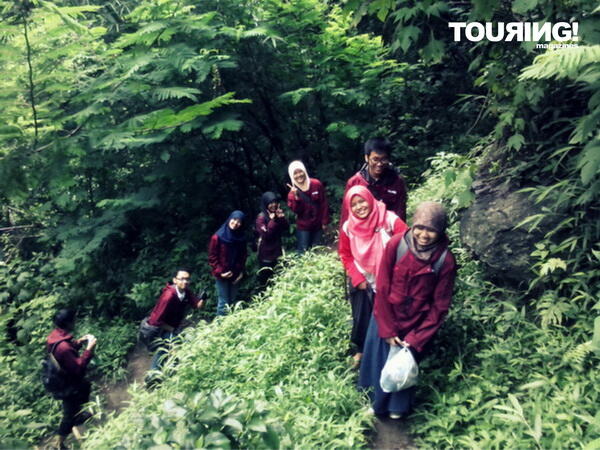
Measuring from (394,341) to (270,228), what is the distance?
10.9 ft

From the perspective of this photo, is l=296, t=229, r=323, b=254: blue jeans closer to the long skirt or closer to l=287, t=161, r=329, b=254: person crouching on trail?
l=287, t=161, r=329, b=254: person crouching on trail

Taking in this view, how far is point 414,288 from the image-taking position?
3859 mm

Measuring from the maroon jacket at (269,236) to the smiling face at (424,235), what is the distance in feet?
11.0

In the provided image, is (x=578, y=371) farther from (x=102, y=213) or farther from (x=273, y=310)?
(x=102, y=213)

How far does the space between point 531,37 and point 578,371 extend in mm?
3076

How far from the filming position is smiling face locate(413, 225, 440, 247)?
3668mm

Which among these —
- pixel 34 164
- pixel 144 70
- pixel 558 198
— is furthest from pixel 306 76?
pixel 34 164

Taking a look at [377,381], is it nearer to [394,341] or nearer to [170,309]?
[394,341]

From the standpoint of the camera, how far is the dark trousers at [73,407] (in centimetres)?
570

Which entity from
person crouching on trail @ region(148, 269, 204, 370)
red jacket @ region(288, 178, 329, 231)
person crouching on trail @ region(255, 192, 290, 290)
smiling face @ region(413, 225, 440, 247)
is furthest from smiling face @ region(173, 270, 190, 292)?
smiling face @ region(413, 225, 440, 247)

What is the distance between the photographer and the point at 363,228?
4.35 meters

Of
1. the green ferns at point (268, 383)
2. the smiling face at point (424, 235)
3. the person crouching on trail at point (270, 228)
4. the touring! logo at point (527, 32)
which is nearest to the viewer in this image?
the green ferns at point (268, 383)

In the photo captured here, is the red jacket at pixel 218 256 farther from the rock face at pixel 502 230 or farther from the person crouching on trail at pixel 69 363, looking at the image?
the rock face at pixel 502 230

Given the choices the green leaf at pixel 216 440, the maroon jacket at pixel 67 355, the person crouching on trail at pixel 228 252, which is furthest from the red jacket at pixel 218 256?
the green leaf at pixel 216 440
